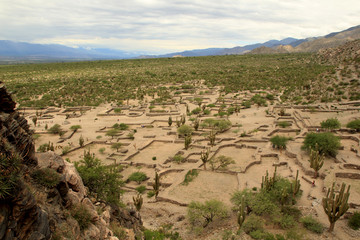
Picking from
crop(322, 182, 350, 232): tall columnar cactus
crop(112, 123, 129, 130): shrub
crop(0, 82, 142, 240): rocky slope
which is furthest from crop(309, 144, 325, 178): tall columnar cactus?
crop(112, 123, 129, 130): shrub

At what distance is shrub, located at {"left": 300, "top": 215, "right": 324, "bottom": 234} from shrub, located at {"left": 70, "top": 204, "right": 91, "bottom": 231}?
459 inches

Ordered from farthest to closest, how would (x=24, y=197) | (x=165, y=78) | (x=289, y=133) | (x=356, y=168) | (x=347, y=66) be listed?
(x=165, y=78), (x=347, y=66), (x=289, y=133), (x=356, y=168), (x=24, y=197)

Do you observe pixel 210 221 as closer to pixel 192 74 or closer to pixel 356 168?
pixel 356 168

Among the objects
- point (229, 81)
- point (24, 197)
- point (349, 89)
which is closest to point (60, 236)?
point (24, 197)

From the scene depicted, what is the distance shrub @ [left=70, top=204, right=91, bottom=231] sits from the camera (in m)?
8.89

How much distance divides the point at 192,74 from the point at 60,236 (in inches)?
2997

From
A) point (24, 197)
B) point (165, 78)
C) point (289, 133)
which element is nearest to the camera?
point (24, 197)

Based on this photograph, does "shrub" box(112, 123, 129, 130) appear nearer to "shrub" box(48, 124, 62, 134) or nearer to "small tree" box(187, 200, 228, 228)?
"shrub" box(48, 124, 62, 134)

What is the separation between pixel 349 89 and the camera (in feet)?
148

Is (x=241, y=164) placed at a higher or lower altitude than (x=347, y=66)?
lower

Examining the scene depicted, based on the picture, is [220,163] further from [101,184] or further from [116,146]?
[101,184]

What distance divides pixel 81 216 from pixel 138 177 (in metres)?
11.8

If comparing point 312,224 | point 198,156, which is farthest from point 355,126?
point 312,224

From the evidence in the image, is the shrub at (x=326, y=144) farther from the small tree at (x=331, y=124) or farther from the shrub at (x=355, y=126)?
the shrub at (x=355, y=126)
